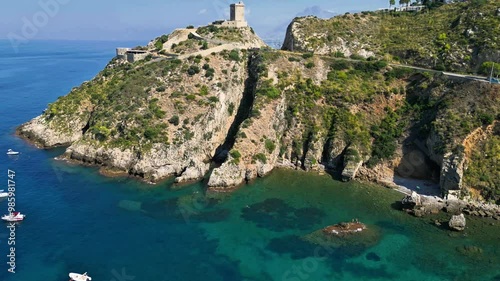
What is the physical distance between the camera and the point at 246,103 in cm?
7781

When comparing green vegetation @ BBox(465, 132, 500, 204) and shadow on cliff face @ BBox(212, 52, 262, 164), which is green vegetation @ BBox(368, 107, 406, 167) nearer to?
green vegetation @ BBox(465, 132, 500, 204)

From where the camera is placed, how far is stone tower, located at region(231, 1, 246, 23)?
96.1m

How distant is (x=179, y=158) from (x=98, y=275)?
27.5 meters

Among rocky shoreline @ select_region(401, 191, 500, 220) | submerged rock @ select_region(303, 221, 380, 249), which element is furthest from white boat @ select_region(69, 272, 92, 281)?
rocky shoreline @ select_region(401, 191, 500, 220)

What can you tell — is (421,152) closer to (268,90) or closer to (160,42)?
(268,90)

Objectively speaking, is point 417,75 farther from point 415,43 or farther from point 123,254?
point 123,254

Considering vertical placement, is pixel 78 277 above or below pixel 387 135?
below

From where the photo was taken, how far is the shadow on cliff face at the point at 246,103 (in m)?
71.0

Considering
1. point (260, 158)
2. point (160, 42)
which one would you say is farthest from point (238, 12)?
point (260, 158)

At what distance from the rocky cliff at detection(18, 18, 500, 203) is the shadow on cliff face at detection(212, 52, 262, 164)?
0.86ft

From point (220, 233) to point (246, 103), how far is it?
37.3 metres

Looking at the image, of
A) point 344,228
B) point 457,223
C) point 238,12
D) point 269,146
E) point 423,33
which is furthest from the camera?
point 238,12

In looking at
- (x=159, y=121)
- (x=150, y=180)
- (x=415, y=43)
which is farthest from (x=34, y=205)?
(x=415, y=43)

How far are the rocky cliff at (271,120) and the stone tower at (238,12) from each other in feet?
63.0
